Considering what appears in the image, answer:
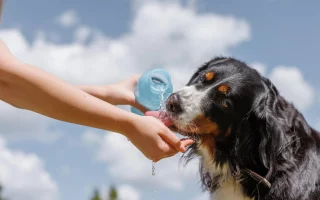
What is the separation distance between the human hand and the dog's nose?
1.25m

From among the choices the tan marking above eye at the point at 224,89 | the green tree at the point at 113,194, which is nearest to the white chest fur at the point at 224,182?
the tan marking above eye at the point at 224,89

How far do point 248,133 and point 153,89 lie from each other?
3.25 feet

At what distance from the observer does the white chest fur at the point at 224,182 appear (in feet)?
15.4

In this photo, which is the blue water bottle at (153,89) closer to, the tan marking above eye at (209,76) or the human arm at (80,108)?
the tan marking above eye at (209,76)

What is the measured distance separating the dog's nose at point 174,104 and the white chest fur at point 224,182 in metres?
0.61

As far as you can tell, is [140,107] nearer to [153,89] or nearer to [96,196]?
[153,89]

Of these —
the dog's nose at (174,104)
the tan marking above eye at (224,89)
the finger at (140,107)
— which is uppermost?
the finger at (140,107)

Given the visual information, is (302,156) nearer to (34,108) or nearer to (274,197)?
(274,197)

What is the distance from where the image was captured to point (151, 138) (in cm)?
292

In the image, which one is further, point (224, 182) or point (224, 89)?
point (224, 182)

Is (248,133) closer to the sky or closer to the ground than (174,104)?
closer to the ground

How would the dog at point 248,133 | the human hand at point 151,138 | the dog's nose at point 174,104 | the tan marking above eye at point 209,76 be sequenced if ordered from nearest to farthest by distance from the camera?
the human hand at point 151,138 → the dog's nose at point 174,104 → the dog at point 248,133 → the tan marking above eye at point 209,76

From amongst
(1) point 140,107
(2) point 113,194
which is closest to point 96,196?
(2) point 113,194

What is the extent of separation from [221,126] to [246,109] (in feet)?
1.03
